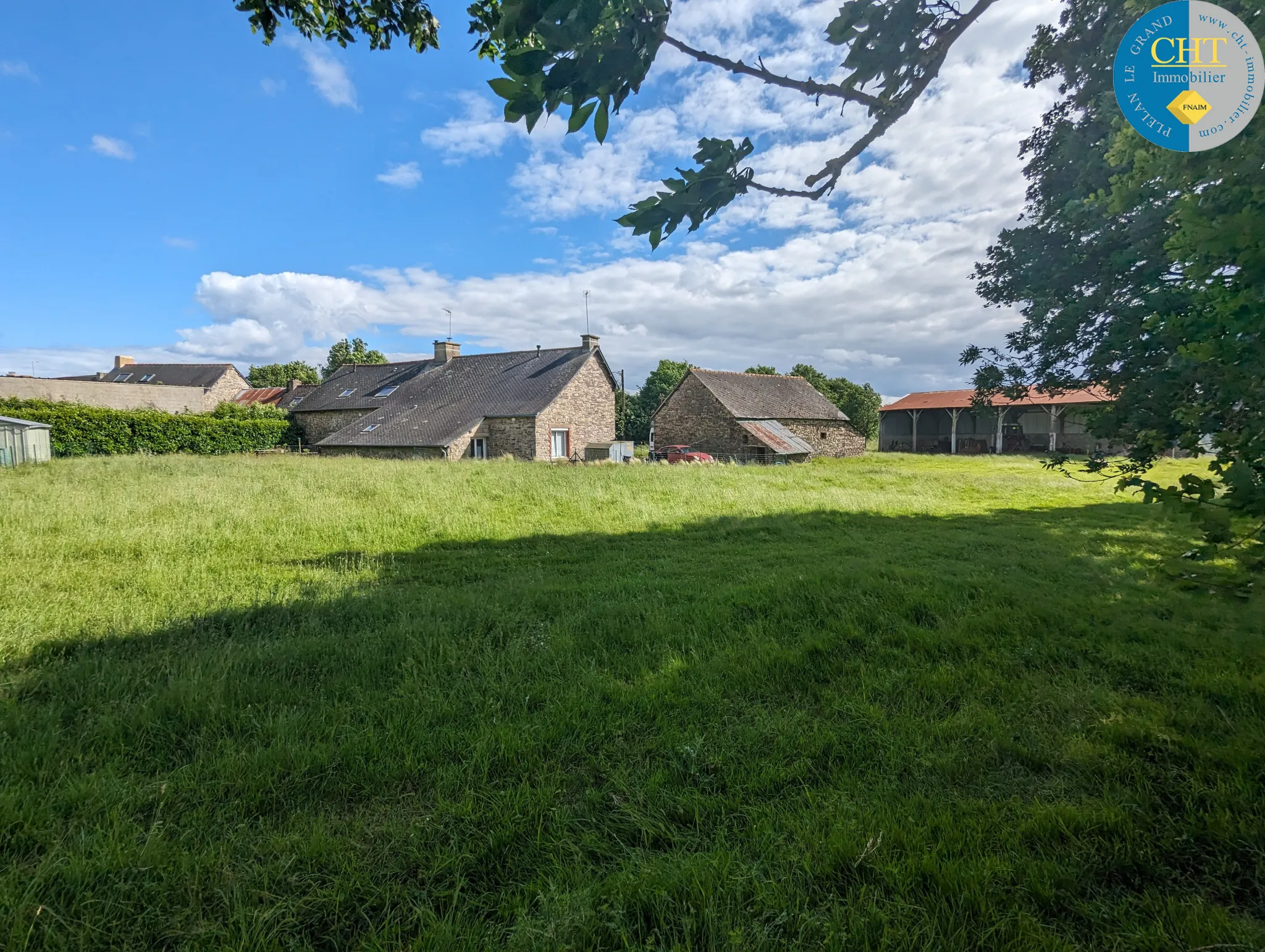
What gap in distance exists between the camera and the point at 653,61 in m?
2.13

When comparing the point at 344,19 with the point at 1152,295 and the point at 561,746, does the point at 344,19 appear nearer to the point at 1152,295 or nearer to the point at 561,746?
the point at 561,746

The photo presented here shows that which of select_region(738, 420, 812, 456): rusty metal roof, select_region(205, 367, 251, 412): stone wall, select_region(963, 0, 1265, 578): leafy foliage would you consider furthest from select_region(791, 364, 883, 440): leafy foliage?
select_region(205, 367, 251, 412): stone wall

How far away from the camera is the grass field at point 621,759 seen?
6.19ft

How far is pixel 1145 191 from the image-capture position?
3.05m

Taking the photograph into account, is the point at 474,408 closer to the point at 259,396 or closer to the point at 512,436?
the point at 512,436

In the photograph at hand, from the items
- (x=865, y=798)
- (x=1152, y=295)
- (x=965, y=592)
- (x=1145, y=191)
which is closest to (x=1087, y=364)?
(x=1152, y=295)

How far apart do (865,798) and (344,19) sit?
6161 millimetres

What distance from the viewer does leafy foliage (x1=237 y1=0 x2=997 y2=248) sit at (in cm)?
191

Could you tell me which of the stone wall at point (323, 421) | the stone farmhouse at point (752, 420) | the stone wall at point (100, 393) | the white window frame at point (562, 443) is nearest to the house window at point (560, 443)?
the white window frame at point (562, 443)

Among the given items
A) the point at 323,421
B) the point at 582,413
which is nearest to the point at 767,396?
the point at 582,413

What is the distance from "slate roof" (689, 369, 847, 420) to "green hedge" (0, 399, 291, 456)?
26.6 m

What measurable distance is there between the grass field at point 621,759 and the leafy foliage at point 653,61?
213 cm

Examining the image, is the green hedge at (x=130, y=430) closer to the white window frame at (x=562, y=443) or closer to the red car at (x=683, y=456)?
the white window frame at (x=562, y=443)
